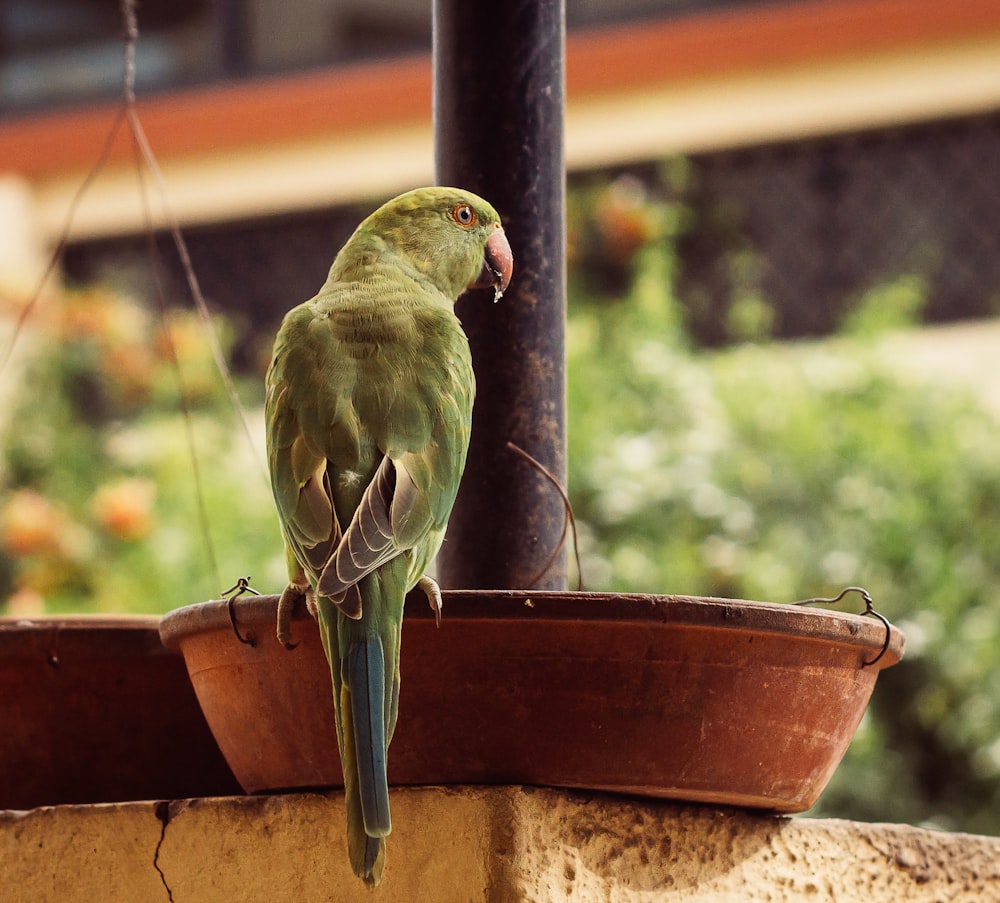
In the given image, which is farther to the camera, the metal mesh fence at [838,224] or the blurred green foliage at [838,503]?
the metal mesh fence at [838,224]

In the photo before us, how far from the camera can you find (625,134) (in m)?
5.55

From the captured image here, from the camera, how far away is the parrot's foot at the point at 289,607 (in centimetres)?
159

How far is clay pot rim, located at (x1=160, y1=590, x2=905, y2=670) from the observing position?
1521 millimetres

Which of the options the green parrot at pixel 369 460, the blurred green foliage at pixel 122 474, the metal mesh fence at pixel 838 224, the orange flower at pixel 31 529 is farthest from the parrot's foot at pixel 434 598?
the metal mesh fence at pixel 838 224

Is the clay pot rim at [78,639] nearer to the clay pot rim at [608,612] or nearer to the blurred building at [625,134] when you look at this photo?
the clay pot rim at [608,612]

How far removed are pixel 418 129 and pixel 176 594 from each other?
6.94 feet

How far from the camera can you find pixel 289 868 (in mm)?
1649

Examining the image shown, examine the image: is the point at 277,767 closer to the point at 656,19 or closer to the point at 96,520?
the point at 96,520

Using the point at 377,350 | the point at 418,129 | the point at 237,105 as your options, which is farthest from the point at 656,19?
the point at 377,350

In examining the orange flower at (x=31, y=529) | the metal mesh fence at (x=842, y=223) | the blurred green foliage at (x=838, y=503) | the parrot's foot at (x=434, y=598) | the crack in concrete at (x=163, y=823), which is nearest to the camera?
the parrot's foot at (x=434, y=598)

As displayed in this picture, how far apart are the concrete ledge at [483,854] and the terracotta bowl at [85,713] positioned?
0.21 m

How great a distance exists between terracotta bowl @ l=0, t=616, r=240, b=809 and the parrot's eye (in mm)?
700

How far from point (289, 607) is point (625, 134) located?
4.24m

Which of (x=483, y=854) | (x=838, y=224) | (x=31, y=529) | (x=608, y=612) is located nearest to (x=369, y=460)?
(x=608, y=612)
